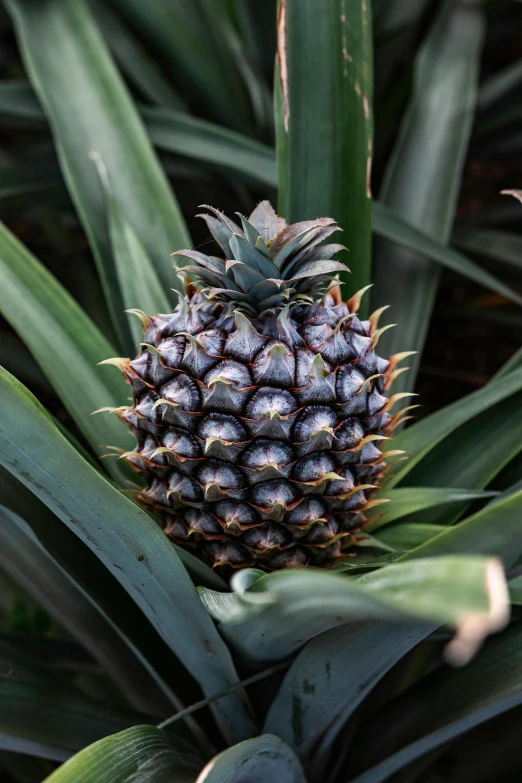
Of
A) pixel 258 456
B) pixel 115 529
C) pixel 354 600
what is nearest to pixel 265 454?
pixel 258 456

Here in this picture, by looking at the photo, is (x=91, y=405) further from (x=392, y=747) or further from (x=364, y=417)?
(x=392, y=747)

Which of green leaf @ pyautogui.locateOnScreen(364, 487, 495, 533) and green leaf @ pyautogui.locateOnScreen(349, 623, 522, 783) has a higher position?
green leaf @ pyautogui.locateOnScreen(364, 487, 495, 533)

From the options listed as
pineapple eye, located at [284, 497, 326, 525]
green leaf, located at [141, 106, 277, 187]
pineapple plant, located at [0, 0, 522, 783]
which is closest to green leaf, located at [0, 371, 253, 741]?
pineapple plant, located at [0, 0, 522, 783]

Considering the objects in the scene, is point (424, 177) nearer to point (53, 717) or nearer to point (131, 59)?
point (131, 59)

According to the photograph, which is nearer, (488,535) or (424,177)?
(488,535)

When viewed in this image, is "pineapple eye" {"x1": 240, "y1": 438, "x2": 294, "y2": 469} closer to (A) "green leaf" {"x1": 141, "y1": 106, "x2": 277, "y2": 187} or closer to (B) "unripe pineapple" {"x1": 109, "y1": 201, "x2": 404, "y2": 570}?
(B) "unripe pineapple" {"x1": 109, "y1": 201, "x2": 404, "y2": 570}

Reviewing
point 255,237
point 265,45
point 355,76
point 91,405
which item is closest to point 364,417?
point 255,237
